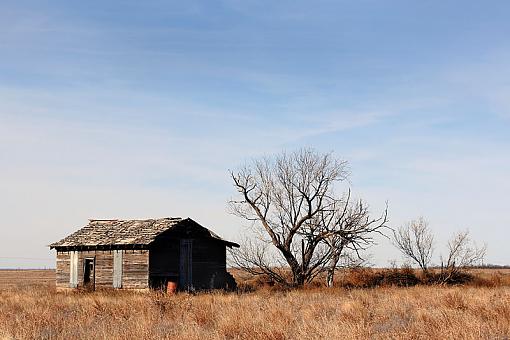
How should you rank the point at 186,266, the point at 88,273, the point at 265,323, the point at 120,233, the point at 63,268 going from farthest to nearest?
the point at 63,268
the point at 88,273
the point at 120,233
the point at 186,266
the point at 265,323

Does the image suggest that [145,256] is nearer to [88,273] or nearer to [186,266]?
[186,266]

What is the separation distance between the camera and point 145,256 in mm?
29875

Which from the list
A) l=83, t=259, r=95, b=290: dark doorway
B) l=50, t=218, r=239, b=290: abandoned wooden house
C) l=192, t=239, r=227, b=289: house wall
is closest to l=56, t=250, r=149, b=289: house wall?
l=50, t=218, r=239, b=290: abandoned wooden house

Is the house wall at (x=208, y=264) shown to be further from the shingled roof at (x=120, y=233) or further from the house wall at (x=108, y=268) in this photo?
the house wall at (x=108, y=268)

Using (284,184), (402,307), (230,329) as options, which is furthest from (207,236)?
(230,329)

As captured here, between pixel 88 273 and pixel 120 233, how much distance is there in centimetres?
277

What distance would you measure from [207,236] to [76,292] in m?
7.05

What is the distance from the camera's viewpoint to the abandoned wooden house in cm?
3009

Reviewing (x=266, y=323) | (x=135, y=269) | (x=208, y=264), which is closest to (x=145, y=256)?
(x=135, y=269)

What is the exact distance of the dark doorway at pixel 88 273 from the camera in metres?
31.8

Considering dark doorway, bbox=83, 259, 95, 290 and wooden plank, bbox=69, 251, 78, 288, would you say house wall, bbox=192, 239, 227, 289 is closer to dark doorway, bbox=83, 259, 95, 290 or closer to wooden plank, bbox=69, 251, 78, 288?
dark doorway, bbox=83, 259, 95, 290

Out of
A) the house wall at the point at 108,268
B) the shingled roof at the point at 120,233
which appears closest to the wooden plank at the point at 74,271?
the house wall at the point at 108,268

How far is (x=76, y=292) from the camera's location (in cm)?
3045

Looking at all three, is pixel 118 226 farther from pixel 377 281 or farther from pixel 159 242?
pixel 377 281
